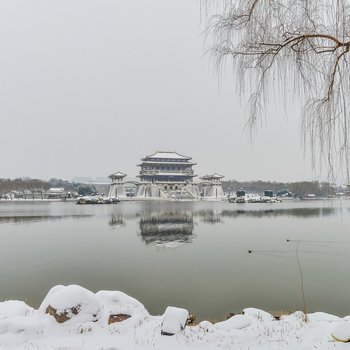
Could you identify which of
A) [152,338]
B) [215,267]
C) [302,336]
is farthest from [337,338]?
[215,267]

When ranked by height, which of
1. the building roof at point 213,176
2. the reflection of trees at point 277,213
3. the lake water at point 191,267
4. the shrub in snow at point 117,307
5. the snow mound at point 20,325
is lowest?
the reflection of trees at point 277,213

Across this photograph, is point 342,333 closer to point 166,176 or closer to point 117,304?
point 117,304

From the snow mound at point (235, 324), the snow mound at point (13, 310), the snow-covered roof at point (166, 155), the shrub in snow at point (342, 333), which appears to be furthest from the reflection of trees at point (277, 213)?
the snow-covered roof at point (166, 155)

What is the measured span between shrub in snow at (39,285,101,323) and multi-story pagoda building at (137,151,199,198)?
55.6 meters

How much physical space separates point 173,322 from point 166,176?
2268 inches

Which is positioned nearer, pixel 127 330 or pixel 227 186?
pixel 127 330

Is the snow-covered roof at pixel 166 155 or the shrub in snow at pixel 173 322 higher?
the snow-covered roof at pixel 166 155

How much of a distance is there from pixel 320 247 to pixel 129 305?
941cm

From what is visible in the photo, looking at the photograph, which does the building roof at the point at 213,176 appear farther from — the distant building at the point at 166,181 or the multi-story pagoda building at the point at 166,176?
the multi-story pagoda building at the point at 166,176

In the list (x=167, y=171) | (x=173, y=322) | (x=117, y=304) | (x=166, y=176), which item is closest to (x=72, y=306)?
(x=117, y=304)

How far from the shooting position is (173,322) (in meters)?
3.38

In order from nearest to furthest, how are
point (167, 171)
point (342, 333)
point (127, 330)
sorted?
point (342, 333) < point (127, 330) < point (167, 171)

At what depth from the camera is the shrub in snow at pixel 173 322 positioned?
10.9ft

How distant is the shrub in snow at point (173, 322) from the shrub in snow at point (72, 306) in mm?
871
